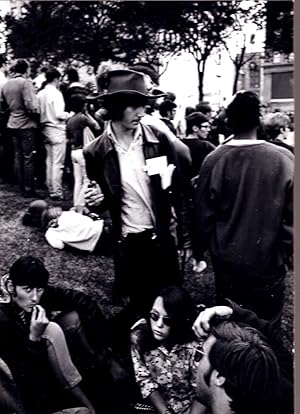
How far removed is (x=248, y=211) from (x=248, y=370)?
1.68 feet

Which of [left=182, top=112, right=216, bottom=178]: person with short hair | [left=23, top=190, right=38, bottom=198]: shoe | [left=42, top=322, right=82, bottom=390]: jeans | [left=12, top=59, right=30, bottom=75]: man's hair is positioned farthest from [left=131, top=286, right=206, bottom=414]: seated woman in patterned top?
[left=12, top=59, right=30, bottom=75]: man's hair

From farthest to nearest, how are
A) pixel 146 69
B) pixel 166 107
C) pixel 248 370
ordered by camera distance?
pixel 166 107 → pixel 146 69 → pixel 248 370

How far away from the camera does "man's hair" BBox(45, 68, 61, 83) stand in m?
2.26

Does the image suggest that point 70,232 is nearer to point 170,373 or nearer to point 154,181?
point 154,181

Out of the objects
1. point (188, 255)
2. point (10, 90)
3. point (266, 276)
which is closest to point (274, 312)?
point (266, 276)

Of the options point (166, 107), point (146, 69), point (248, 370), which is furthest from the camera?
point (166, 107)

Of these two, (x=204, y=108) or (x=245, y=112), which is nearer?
(x=245, y=112)

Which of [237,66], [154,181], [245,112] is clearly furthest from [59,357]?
[237,66]

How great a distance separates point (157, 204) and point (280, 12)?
75 cm

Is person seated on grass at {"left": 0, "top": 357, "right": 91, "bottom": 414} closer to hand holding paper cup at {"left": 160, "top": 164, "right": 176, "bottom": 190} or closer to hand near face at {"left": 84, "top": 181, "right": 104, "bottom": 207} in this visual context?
hand near face at {"left": 84, "top": 181, "right": 104, "bottom": 207}

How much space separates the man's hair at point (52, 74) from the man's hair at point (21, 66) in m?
0.07

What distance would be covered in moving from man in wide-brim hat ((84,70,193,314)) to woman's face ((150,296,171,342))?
0.05m

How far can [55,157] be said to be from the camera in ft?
7.51

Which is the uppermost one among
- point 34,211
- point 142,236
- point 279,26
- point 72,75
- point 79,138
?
point 279,26
